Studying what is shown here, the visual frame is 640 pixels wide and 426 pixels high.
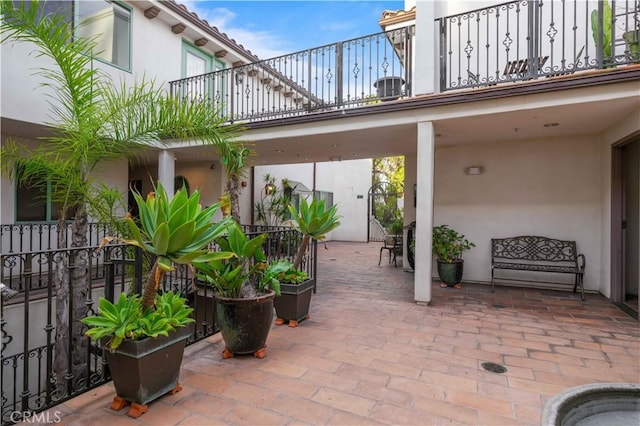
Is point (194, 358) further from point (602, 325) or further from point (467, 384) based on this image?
point (602, 325)

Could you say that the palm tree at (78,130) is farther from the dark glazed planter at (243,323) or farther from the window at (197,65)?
the window at (197,65)

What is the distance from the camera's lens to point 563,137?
5.85 meters

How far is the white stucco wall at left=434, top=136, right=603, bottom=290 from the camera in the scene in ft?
18.8

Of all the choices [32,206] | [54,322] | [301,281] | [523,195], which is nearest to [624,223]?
[523,195]

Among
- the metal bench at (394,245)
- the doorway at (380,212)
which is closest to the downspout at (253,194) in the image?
the metal bench at (394,245)

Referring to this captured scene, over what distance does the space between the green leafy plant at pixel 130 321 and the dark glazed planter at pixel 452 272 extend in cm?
482

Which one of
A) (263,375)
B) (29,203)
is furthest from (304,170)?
(263,375)

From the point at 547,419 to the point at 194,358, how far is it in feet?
8.92

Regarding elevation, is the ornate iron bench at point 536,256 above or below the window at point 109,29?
below

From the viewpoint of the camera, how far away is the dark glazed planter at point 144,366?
219 cm

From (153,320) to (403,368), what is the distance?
2009mm

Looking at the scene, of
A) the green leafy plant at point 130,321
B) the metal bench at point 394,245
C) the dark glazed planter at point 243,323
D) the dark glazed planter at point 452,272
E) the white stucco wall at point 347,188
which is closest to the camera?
the green leafy plant at point 130,321

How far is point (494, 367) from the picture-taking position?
2992mm

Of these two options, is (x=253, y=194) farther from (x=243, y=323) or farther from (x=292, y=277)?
(x=243, y=323)
